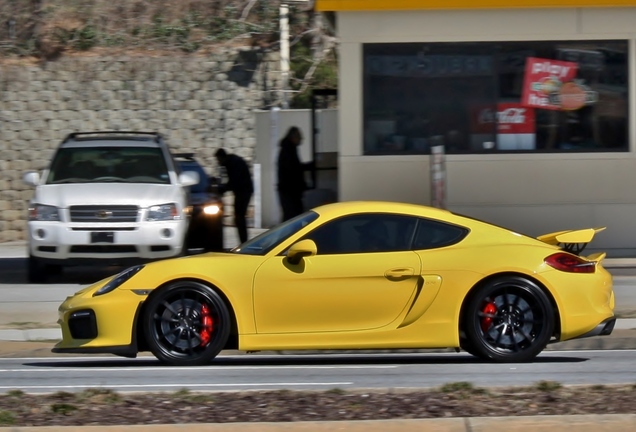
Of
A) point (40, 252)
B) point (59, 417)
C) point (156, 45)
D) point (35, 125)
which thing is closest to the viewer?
point (59, 417)

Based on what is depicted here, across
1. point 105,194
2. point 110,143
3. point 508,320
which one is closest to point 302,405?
point 508,320

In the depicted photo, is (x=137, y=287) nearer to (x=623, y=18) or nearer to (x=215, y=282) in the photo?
(x=215, y=282)

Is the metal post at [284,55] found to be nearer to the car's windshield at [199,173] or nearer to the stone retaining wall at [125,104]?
the stone retaining wall at [125,104]

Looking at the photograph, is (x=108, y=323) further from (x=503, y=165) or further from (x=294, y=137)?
(x=294, y=137)

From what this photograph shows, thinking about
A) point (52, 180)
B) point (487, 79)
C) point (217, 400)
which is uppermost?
point (487, 79)

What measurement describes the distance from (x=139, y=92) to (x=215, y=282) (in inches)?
536

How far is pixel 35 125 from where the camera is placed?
832 inches

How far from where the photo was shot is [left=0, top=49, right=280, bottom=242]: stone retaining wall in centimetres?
2106

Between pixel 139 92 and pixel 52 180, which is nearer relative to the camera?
pixel 52 180

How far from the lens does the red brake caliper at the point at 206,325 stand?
8.45m

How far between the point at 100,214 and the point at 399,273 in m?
6.16

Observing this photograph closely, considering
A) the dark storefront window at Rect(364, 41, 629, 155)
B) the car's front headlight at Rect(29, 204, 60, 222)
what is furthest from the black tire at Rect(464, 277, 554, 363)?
the dark storefront window at Rect(364, 41, 629, 155)

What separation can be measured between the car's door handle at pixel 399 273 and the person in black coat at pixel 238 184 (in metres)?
8.70

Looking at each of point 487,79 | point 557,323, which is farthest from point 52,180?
point 557,323
